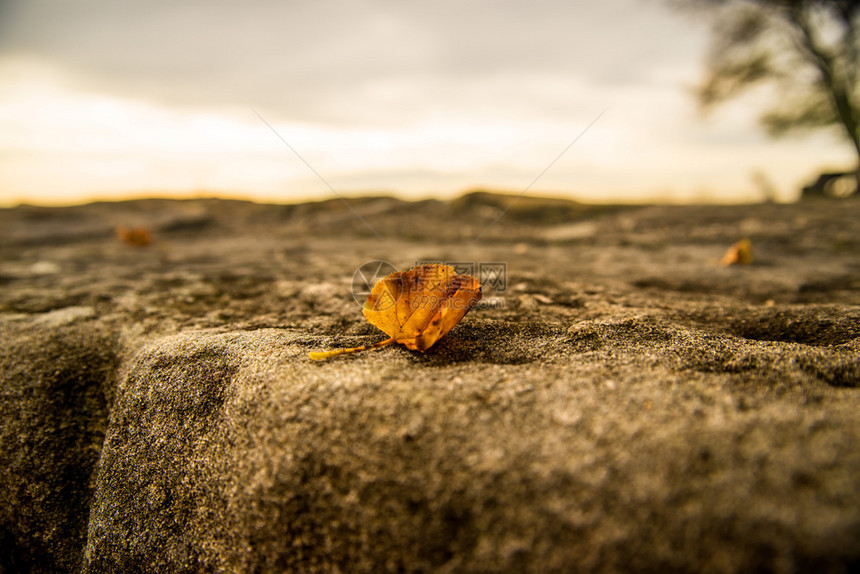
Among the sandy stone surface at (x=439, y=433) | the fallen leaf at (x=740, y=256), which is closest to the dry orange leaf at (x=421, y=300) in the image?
the sandy stone surface at (x=439, y=433)

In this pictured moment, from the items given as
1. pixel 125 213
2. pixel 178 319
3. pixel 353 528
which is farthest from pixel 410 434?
pixel 125 213

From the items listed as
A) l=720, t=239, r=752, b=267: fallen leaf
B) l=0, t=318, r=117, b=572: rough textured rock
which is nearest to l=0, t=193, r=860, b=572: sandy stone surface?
l=0, t=318, r=117, b=572: rough textured rock

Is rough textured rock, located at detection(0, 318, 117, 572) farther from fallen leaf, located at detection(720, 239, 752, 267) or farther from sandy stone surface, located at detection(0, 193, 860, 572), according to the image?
fallen leaf, located at detection(720, 239, 752, 267)

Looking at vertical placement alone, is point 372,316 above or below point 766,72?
below

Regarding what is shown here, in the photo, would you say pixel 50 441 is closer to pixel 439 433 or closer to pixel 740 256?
pixel 439 433

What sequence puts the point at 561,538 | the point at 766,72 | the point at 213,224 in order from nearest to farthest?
1. the point at 561,538
2. the point at 213,224
3. the point at 766,72

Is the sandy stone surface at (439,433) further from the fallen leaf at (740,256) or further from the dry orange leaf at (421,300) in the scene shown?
the fallen leaf at (740,256)

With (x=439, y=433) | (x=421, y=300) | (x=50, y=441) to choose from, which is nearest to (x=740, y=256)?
(x=421, y=300)

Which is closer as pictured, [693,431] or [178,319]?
[693,431]

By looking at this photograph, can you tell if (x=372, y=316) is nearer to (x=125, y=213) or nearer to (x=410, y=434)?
(x=410, y=434)
